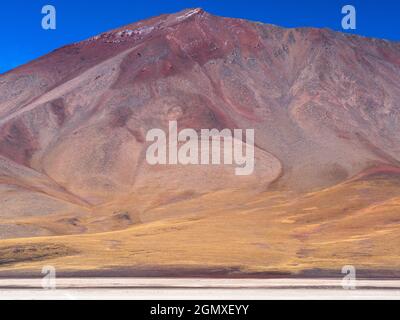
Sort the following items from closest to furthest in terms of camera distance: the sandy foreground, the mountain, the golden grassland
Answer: the sandy foreground, the golden grassland, the mountain

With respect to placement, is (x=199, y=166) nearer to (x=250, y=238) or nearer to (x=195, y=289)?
(x=250, y=238)

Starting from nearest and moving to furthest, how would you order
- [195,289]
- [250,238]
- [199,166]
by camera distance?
[195,289]
[250,238]
[199,166]

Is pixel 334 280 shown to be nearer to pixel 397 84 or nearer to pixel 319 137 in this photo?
pixel 319 137

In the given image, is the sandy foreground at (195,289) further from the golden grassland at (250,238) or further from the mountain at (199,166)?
the mountain at (199,166)

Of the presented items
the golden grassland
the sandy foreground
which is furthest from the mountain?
the sandy foreground

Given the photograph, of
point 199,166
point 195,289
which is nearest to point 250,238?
point 195,289

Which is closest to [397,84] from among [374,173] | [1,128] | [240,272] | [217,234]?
[374,173]

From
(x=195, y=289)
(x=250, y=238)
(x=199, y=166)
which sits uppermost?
(x=199, y=166)

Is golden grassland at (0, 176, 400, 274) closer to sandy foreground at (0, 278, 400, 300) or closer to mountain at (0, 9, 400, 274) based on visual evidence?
mountain at (0, 9, 400, 274)
